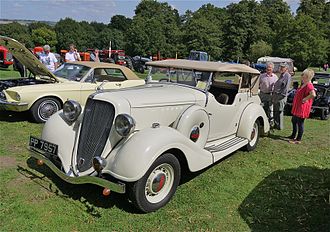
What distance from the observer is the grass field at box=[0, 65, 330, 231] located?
11.6ft

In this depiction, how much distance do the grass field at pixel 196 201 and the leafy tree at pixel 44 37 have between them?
58.7 metres

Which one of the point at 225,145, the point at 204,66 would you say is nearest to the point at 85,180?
the point at 225,145

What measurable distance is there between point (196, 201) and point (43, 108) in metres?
4.75

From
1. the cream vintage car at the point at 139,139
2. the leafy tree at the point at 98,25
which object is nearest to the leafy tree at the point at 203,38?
the leafy tree at the point at 98,25

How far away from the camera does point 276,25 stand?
4994 centimetres

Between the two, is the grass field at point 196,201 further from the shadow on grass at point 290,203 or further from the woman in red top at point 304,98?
the woman in red top at point 304,98

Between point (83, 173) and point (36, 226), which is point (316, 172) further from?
point (36, 226)

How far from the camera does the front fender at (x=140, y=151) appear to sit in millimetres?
3508

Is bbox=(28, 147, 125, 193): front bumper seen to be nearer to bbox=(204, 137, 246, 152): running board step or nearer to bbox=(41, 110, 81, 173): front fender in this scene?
bbox=(41, 110, 81, 173): front fender

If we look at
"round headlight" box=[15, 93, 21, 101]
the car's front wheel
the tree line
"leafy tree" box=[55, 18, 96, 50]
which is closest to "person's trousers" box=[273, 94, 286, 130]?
the car's front wheel

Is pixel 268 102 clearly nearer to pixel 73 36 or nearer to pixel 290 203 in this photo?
pixel 290 203

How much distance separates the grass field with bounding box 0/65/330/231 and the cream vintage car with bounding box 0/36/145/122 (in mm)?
1436

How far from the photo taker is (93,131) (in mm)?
3988

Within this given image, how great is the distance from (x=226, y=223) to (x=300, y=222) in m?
0.91
